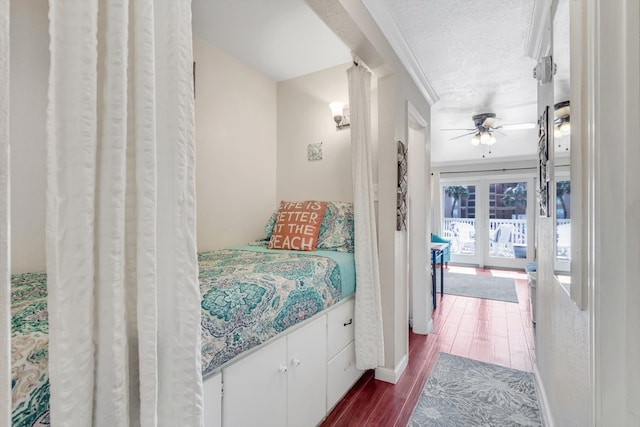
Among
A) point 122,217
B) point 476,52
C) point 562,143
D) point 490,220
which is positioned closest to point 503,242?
point 490,220

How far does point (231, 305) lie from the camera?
109 centimetres

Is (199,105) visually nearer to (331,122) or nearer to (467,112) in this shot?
(331,122)

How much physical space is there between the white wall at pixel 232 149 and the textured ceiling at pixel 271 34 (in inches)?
6.2

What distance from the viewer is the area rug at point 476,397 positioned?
1.78 m

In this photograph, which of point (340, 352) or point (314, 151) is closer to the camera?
point (340, 352)

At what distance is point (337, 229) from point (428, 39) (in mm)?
1516

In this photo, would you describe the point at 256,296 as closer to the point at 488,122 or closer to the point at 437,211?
the point at 488,122

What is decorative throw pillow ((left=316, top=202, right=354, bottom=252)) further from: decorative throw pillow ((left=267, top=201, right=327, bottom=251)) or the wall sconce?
the wall sconce

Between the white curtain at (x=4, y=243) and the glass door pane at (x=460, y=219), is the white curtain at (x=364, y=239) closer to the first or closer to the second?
the white curtain at (x=4, y=243)

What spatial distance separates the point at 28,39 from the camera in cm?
143

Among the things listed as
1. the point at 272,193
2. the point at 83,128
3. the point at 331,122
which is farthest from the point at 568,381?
the point at 272,193

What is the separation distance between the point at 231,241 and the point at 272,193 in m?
0.67

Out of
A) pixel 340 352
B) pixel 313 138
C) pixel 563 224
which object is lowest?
pixel 340 352

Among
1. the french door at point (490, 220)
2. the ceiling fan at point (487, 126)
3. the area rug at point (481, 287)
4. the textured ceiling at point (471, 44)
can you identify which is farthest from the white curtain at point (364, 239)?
the french door at point (490, 220)
